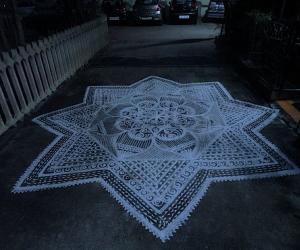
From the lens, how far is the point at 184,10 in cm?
1419

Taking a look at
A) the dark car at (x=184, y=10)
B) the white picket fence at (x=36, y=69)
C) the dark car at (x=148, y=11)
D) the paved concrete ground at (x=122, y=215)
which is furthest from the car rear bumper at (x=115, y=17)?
the paved concrete ground at (x=122, y=215)

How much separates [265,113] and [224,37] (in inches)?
235

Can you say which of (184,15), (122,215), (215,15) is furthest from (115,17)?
(122,215)

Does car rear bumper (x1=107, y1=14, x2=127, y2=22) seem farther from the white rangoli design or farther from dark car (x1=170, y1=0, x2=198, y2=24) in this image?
the white rangoli design

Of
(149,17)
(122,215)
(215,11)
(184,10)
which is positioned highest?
(184,10)

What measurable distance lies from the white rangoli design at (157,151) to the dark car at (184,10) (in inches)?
448

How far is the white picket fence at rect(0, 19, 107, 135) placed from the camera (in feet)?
11.5

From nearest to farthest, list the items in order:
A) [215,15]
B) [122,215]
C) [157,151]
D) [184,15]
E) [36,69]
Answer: [122,215]
[157,151]
[36,69]
[184,15]
[215,15]

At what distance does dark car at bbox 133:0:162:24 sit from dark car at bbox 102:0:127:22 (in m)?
1.05

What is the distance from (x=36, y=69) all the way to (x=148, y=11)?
1124cm

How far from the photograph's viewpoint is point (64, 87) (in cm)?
516

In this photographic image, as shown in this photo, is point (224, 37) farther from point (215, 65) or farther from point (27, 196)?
point (27, 196)

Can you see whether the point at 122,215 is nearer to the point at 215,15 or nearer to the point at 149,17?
the point at 149,17

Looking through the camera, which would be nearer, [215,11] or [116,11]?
[116,11]
